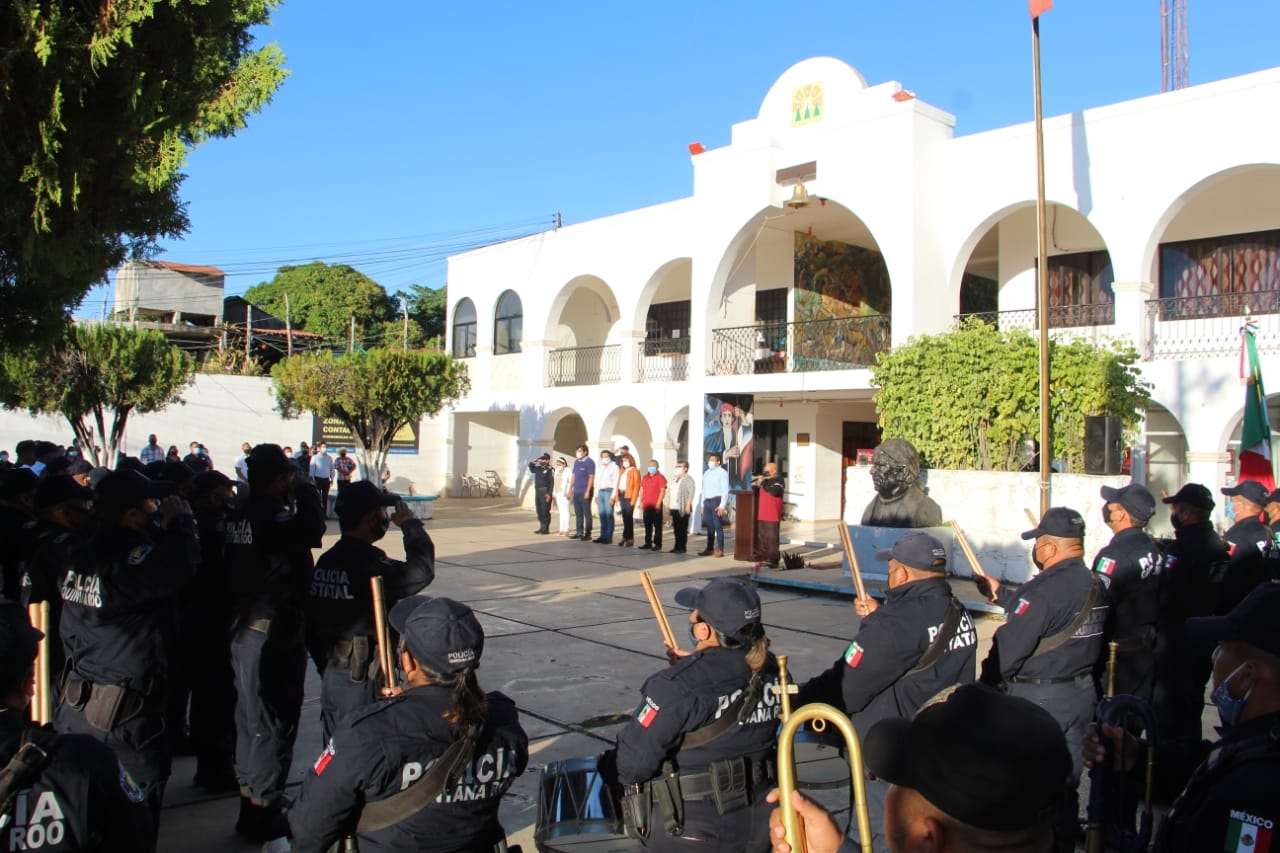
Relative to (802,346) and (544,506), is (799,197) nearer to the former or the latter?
(802,346)

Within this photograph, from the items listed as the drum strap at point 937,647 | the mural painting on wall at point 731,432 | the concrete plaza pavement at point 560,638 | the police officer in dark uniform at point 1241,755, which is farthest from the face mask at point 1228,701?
the mural painting on wall at point 731,432

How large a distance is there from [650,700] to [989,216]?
47.7 feet

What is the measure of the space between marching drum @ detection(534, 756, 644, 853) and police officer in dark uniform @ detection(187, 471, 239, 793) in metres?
2.44

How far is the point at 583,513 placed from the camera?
676 inches

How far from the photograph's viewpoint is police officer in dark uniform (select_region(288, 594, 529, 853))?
254cm

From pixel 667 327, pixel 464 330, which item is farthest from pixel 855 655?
pixel 464 330

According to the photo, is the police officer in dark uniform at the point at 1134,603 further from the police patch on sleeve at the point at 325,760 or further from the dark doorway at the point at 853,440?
the dark doorway at the point at 853,440

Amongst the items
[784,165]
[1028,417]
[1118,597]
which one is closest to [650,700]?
[1118,597]

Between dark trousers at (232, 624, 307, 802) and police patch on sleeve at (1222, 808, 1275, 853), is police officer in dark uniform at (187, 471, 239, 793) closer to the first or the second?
dark trousers at (232, 624, 307, 802)

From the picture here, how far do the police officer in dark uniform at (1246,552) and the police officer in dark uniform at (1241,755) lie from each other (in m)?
3.45

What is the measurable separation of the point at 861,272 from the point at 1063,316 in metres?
5.00

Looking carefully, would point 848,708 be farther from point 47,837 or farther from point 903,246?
point 903,246

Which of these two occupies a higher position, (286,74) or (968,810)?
(286,74)

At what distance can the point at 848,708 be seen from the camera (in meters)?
Result: 3.71
